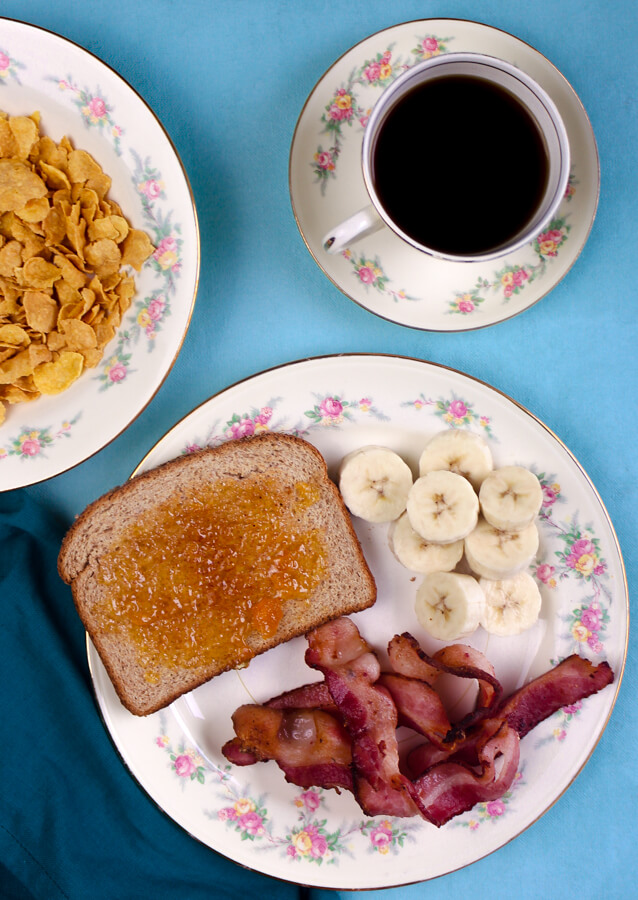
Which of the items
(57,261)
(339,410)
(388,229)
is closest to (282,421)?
(339,410)

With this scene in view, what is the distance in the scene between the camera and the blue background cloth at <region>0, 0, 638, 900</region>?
1429mm

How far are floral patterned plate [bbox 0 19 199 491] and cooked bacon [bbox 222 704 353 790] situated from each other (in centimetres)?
69

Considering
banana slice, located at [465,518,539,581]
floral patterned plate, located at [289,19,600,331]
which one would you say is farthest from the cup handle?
banana slice, located at [465,518,539,581]

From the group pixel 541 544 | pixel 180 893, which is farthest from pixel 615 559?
pixel 180 893

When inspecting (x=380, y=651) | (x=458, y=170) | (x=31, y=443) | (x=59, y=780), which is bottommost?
(x=59, y=780)

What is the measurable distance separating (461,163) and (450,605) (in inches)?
34.1

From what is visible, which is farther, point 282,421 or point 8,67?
point 282,421

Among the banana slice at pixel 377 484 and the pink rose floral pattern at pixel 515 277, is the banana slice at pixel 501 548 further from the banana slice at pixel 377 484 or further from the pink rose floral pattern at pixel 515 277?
the pink rose floral pattern at pixel 515 277

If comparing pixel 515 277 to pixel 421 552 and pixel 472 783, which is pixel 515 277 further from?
pixel 472 783

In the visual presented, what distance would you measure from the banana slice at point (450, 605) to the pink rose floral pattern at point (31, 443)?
844mm

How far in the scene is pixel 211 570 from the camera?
138 centimetres

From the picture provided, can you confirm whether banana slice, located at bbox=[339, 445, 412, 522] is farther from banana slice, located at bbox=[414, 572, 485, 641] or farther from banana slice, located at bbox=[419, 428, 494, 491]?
banana slice, located at bbox=[414, 572, 485, 641]

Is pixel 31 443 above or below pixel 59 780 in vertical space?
above

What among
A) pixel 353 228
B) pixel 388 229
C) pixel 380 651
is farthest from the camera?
pixel 380 651
